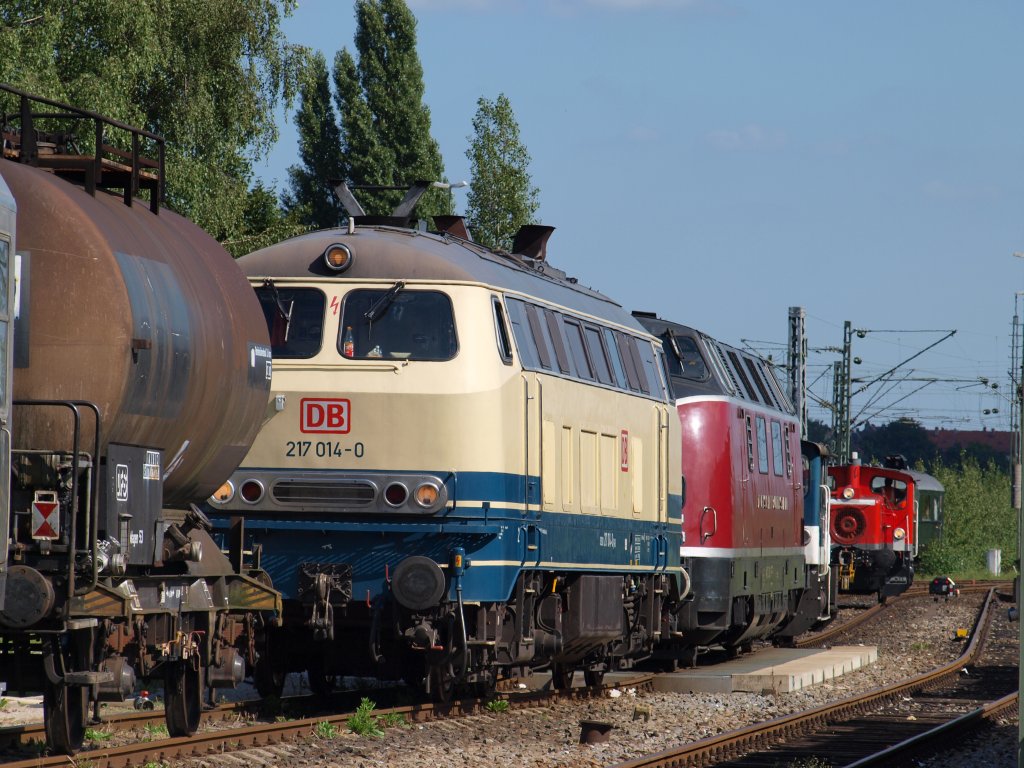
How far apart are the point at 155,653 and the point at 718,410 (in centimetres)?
1026

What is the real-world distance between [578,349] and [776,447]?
307 inches

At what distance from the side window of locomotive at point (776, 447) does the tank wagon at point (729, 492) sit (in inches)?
0.5

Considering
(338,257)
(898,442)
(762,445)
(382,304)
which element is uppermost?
(898,442)

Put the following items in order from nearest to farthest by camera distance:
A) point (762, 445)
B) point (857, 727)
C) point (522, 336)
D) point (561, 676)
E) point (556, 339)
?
1. point (522, 336)
2. point (556, 339)
3. point (857, 727)
4. point (561, 676)
5. point (762, 445)

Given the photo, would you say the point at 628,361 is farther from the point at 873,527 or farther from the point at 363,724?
the point at 873,527

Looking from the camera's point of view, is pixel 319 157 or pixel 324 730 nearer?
pixel 324 730

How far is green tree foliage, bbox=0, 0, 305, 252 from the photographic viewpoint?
23516mm

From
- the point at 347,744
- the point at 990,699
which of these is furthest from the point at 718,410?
the point at 347,744

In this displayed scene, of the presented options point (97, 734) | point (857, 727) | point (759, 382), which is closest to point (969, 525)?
point (759, 382)

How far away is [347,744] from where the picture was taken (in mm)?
12461

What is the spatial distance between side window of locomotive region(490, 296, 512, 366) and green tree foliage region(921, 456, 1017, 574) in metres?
47.2

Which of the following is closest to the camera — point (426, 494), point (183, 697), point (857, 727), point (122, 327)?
point (122, 327)

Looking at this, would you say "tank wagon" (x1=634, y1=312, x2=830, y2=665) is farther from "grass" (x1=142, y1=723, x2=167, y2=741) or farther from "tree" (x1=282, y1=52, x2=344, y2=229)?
"tree" (x1=282, y1=52, x2=344, y2=229)

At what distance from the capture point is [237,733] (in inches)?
474
